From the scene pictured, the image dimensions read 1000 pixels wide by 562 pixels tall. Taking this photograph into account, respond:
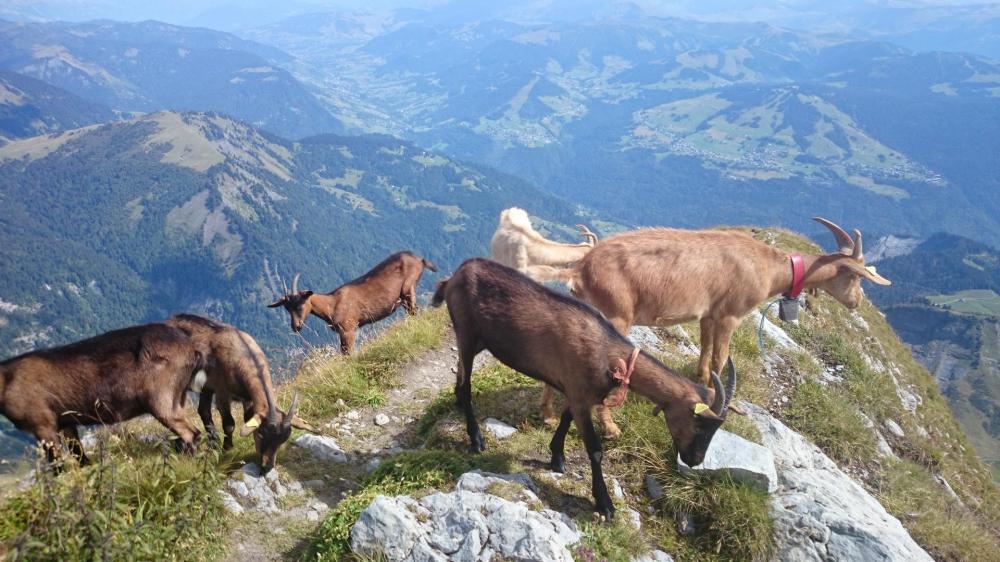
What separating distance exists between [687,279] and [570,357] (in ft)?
9.65

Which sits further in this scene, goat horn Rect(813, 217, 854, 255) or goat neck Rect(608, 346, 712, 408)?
goat horn Rect(813, 217, 854, 255)

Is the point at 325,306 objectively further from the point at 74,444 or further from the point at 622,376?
the point at 622,376

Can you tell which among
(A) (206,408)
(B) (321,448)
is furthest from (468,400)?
(A) (206,408)

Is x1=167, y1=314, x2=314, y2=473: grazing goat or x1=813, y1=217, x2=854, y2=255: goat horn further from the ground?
x1=813, y1=217, x2=854, y2=255: goat horn

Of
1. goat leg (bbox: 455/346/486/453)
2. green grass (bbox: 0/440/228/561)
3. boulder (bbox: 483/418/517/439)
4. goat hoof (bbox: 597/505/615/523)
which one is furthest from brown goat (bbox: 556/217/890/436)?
green grass (bbox: 0/440/228/561)

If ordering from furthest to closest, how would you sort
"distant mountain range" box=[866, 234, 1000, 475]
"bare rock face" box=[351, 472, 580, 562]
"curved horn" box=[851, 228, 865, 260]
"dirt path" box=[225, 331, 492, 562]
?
"distant mountain range" box=[866, 234, 1000, 475] < "curved horn" box=[851, 228, 865, 260] < "dirt path" box=[225, 331, 492, 562] < "bare rock face" box=[351, 472, 580, 562]

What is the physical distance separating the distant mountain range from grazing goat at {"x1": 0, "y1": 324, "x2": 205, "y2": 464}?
87.5 meters

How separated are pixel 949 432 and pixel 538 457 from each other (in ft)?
39.8

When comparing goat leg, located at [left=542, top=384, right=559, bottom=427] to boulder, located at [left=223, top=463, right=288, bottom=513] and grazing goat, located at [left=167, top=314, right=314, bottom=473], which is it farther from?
boulder, located at [left=223, top=463, right=288, bottom=513]

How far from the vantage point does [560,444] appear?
707 centimetres

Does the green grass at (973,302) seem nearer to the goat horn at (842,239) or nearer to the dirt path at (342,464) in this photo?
the goat horn at (842,239)

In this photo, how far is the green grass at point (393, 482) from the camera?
5.79 meters

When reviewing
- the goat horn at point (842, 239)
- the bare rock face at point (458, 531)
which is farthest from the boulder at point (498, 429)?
the goat horn at point (842, 239)

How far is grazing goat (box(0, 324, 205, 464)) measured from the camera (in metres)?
6.90
